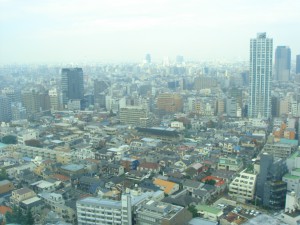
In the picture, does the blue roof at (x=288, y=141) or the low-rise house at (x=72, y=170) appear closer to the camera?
the low-rise house at (x=72, y=170)

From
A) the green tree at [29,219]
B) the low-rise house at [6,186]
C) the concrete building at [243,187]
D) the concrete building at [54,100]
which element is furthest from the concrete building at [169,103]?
the green tree at [29,219]

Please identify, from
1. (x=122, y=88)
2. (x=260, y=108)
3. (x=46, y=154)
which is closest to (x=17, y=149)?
(x=46, y=154)

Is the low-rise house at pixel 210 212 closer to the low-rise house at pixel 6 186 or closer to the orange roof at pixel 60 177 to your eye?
the orange roof at pixel 60 177

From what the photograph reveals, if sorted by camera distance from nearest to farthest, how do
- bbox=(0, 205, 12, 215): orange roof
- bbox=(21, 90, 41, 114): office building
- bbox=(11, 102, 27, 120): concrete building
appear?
bbox=(0, 205, 12, 215): orange roof → bbox=(11, 102, 27, 120): concrete building → bbox=(21, 90, 41, 114): office building

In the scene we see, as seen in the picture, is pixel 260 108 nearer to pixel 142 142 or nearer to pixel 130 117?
pixel 130 117

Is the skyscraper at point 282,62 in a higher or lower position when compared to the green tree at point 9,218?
higher

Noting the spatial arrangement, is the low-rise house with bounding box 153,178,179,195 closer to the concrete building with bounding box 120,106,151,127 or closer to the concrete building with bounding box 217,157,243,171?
the concrete building with bounding box 217,157,243,171

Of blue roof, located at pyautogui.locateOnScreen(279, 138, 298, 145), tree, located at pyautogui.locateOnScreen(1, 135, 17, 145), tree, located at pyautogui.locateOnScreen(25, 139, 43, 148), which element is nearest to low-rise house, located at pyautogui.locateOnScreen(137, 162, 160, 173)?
tree, located at pyautogui.locateOnScreen(25, 139, 43, 148)
